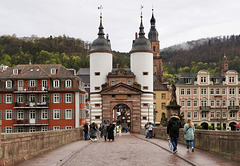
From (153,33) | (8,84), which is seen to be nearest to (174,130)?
(8,84)

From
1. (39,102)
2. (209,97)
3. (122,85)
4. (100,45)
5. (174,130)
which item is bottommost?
(174,130)

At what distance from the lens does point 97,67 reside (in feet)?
201

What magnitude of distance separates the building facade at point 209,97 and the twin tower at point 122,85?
23799mm

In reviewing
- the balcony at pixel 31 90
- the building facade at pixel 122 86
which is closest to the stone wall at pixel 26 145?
the building facade at pixel 122 86

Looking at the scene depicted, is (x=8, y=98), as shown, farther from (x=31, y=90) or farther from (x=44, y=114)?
(x=44, y=114)

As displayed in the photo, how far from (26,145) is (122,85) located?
42.9 metres

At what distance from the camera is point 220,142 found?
57.2ft

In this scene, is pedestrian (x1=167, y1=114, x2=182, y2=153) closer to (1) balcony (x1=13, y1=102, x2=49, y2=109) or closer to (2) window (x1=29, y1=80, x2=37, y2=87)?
(1) balcony (x1=13, y1=102, x2=49, y2=109)

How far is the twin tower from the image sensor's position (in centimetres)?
5975

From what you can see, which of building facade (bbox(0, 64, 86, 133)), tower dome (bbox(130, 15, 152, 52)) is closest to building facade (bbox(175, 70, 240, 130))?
tower dome (bbox(130, 15, 152, 52))

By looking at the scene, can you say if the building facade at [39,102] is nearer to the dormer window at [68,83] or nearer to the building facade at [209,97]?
the dormer window at [68,83]

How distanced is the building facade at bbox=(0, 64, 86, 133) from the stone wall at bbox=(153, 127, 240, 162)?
138 ft

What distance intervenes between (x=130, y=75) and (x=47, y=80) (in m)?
13.5

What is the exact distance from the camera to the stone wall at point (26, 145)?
13758 millimetres
